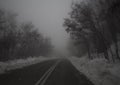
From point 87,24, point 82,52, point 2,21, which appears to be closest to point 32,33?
point 2,21

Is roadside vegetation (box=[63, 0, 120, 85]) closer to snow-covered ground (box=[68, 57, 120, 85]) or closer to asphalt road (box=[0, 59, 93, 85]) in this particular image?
snow-covered ground (box=[68, 57, 120, 85])

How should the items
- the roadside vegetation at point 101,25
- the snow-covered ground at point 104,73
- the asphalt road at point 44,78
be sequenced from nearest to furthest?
1. the snow-covered ground at point 104,73
2. the asphalt road at point 44,78
3. the roadside vegetation at point 101,25

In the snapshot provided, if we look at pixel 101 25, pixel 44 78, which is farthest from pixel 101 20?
pixel 44 78

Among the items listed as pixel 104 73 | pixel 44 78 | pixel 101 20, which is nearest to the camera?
pixel 104 73

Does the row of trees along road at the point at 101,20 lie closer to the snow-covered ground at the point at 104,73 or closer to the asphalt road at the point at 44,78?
the snow-covered ground at the point at 104,73

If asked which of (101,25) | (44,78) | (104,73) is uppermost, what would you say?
(101,25)

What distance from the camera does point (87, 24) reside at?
18922 mm

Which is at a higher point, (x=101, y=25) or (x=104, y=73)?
(x=101, y=25)

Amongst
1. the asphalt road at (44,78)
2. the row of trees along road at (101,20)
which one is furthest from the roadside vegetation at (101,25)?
the asphalt road at (44,78)

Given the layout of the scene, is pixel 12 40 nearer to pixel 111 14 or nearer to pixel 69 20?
pixel 69 20

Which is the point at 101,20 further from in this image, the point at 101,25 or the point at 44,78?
the point at 44,78

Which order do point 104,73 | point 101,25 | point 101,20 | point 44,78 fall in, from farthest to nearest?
point 101,25 → point 101,20 → point 44,78 → point 104,73

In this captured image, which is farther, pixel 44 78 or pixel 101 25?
pixel 101 25

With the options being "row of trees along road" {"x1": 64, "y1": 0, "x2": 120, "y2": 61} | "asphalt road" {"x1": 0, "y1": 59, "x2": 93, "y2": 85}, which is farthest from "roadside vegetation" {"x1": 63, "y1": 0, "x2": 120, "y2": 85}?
"asphalt road" {"x1": 0, "y1": 59, "x2": 93, "y2": 85}
